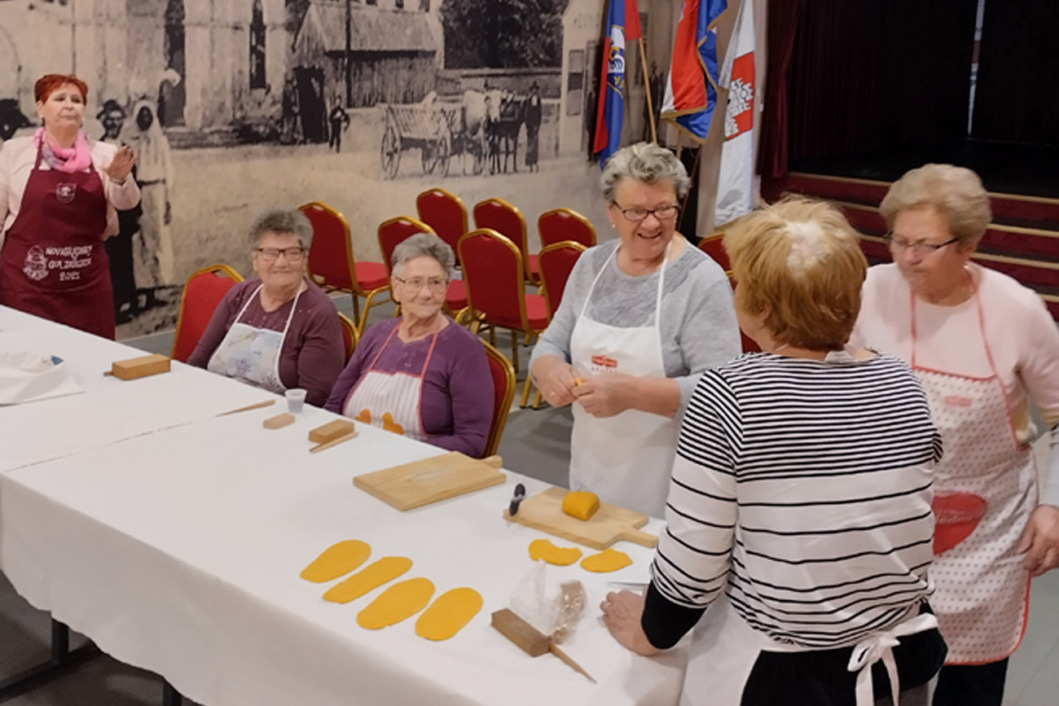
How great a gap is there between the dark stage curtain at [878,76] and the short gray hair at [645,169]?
26.4ft

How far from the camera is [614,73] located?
28.1 ft

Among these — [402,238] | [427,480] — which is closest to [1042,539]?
[427,480]

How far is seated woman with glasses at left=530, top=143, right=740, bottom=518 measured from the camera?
87.3 inches

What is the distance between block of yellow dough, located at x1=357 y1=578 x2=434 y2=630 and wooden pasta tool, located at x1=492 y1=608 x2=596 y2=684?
0.15 meters

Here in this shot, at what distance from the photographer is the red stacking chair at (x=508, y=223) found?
5.99 metres

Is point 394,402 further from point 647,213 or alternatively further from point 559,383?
point 647,213

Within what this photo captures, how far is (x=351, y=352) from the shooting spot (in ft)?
10.9

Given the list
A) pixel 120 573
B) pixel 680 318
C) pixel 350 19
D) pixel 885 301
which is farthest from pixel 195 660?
pixel 350 19

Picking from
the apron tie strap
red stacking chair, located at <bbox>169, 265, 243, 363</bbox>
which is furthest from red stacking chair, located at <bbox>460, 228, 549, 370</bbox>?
the apron tie strap

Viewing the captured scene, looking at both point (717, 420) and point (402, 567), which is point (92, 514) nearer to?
point (402, 567)

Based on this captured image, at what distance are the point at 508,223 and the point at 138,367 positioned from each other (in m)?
3.48

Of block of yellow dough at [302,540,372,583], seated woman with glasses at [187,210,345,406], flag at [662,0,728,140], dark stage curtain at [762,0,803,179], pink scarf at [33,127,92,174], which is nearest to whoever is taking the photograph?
block of yellow dough at [302,540,372,583]

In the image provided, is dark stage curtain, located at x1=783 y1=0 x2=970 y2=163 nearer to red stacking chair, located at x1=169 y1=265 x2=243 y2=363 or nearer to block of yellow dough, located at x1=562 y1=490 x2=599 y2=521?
red stacking chair, located at x1=169 y1=265 x2=243 y2=363

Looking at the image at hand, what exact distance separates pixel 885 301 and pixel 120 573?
158cm
